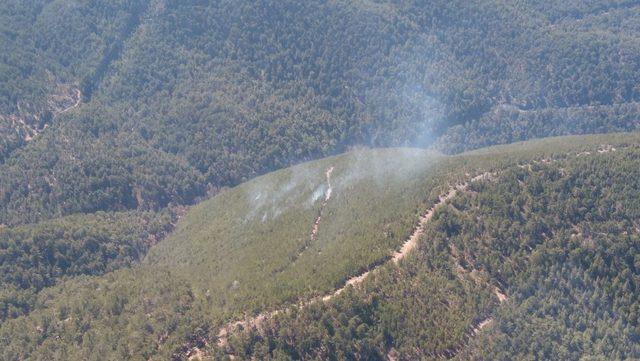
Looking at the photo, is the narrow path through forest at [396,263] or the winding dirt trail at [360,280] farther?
the winding dirt trail at [360,280]

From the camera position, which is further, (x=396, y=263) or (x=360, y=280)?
(x=396, y=263)

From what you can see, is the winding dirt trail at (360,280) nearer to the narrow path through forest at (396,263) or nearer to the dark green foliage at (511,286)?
the narrow path through forest at (396,263)

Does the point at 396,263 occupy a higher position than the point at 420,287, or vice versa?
the point at 396,263

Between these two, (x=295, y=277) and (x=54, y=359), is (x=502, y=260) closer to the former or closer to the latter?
(x=295, y=277)

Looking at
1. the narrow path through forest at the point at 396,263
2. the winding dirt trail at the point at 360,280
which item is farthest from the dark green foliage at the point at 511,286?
the winding dirt trail at the point at 360,280

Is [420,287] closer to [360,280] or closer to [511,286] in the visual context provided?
[360,280]

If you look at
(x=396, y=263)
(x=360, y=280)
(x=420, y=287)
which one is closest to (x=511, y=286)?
(x=420, y=287)

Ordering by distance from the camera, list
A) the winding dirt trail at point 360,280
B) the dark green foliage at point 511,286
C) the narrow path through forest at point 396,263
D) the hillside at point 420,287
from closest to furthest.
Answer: the dark green foliage at point 511,286 → the hillside at point 420,287 → the narrow path through forest at point 396,263 → the winding dirt trail at point 360,280

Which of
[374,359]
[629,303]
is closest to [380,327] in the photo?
[374,359]
